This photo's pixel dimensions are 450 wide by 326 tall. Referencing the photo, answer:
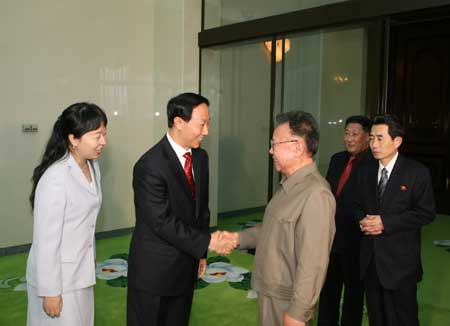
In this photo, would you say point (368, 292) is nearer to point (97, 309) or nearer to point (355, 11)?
point (97, 309)

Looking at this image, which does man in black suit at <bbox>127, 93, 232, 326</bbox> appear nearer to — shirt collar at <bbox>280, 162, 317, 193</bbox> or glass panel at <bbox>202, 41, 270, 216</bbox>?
shirt collar at <bbox>280, 162, 317, 193</bbox>

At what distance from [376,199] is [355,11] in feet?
7.78

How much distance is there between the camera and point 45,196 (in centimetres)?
197

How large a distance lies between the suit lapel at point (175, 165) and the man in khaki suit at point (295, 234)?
0.47 meters

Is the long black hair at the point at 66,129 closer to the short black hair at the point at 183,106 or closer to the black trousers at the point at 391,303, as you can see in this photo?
the short black hair at the point at 183,106

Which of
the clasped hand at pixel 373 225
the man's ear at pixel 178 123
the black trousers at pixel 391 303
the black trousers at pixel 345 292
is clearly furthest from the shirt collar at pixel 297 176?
the black trousers at pixel 345 292

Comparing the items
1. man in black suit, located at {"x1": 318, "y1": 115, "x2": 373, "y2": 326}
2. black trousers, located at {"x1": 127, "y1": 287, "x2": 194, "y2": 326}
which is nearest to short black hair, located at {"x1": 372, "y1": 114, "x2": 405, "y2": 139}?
man in black suit, located at {"x1": 318, "y1": 115, "x2": 373, "y2": 326}

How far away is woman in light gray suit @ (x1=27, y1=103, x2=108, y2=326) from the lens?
1968 mm

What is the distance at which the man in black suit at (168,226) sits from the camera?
2147 millimetres

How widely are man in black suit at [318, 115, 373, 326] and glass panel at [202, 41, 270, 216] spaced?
2547mm

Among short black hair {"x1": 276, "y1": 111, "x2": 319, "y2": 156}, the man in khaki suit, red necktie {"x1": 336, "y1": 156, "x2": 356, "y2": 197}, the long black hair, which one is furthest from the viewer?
red necktie {"x1": 336, "y1": 156, "x2": 356, "y2": 197}

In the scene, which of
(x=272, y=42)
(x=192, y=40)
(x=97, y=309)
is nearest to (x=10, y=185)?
(x=97, y=309)

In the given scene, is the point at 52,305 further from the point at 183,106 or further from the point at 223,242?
the point at 183,106

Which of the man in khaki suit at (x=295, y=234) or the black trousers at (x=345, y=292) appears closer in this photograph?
the man in khaki suit at (x=295, y=234)
